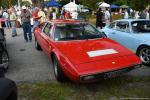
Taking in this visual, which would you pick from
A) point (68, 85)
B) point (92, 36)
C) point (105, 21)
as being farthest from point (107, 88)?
point (105, 21)

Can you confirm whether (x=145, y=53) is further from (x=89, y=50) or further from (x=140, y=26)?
(x=89, y=50)

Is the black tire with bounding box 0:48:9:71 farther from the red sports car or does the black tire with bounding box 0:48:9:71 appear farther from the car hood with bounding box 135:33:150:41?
the car hood with bounding box 135:33:150:41

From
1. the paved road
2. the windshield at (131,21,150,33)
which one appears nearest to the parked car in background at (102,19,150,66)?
the windshield at (131,21,150,33)

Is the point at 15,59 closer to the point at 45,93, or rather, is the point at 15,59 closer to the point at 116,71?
the point at 45,93

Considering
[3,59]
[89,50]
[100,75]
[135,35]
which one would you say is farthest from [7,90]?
[135,35]

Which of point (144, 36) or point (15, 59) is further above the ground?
point (144, 36)

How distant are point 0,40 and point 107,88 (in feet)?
11.2

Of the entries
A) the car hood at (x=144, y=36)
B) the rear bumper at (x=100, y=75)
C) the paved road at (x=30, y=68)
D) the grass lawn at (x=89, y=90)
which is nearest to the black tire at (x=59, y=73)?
the grass lawn at (x=89, y=90)

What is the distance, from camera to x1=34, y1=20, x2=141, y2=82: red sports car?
5398mm

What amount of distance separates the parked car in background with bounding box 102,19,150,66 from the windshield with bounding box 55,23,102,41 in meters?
1.27

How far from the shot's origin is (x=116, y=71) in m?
5.54

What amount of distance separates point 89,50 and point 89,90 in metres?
1.01

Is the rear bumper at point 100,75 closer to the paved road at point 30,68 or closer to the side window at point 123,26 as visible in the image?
the paved road at point 30,68

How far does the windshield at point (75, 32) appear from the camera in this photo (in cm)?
713
